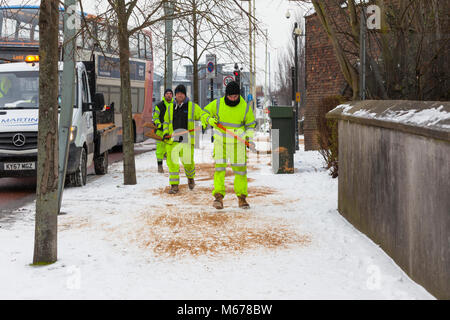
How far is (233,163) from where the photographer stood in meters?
8.70

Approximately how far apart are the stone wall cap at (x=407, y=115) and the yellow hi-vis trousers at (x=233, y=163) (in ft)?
6.02

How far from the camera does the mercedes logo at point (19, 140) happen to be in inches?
419

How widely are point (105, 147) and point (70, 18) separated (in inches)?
253

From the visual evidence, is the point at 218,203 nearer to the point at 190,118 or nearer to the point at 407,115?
the point at 190,118

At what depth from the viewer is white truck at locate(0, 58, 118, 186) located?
1063cm

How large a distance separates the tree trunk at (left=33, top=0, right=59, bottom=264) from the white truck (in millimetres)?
5363

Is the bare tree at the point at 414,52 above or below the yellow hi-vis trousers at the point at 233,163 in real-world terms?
above

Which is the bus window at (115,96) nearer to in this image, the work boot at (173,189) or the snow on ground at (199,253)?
the work boot at (173,189)

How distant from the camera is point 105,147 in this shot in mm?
14078

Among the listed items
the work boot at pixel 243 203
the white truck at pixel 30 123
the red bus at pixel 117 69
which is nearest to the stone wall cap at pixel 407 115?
the work boot at pixel 243 203

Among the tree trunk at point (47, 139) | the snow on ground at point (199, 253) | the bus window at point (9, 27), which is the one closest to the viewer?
the snow on ground at point (199, 253)

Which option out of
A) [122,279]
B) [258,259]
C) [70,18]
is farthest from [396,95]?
[122,279]

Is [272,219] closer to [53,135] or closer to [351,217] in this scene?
[351,217]

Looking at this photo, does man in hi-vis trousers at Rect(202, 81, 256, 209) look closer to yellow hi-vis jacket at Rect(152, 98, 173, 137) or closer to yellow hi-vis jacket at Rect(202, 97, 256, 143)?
yellow hi-vis jacket at Rect(202, 97, 256, 143)
